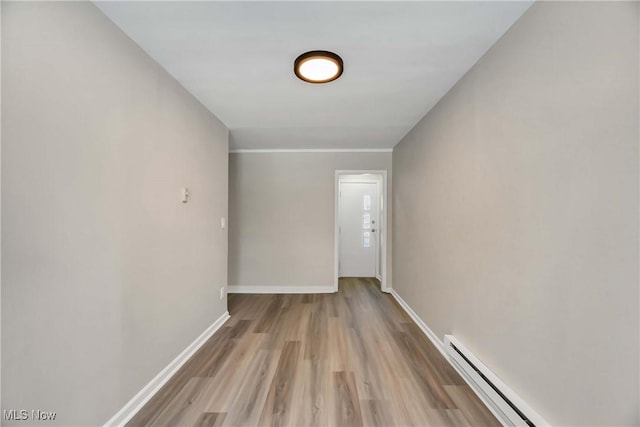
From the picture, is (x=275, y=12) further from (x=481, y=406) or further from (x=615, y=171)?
(x=481, y=406)

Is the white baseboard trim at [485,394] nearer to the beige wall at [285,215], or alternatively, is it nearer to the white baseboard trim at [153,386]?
the beige wall at [285,215]

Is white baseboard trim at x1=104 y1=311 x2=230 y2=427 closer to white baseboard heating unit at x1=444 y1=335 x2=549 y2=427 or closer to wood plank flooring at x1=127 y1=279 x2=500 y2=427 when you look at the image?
wood plank flooring at x1=127 y1=279 x2=500 y2=427

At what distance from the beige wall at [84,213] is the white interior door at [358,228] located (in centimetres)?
357

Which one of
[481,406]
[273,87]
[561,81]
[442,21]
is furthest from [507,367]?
[273,87]

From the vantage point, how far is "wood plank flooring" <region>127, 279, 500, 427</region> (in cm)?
152

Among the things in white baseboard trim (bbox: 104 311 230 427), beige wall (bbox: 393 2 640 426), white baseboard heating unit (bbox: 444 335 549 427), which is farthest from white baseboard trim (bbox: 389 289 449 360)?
white baseboard trim (bbox: 104 311 230 427)

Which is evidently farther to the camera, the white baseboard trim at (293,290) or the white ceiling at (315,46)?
the white baseboard trim at (293,290)

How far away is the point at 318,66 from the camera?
1.69 meters

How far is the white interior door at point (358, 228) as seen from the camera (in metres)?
5.17

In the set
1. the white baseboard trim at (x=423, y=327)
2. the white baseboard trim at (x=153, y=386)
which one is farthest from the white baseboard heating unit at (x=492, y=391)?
the white baseboard trim at (x=153, y=386)

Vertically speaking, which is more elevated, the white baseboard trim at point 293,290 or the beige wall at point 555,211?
the beige wall at point 555,211

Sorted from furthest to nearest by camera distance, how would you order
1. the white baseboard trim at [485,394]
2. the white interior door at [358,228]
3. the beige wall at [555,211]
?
the white interior door at [358,228] → the white baseboard trim at [485,394] → the beige wall at [555,211]

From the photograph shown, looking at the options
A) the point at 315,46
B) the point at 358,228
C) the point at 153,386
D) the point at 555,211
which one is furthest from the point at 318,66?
the point at 358,228

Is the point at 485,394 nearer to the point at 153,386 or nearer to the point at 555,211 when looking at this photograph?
the point at 555,211
